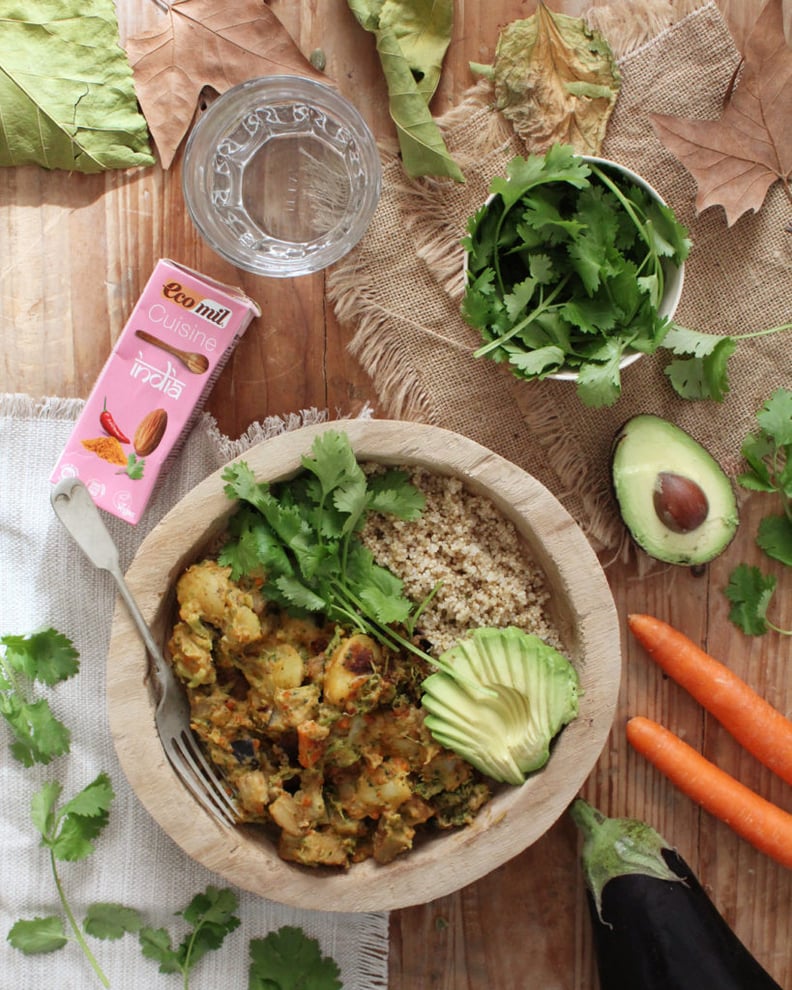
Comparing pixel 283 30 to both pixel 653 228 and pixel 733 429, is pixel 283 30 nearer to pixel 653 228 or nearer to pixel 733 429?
pixel 653 228

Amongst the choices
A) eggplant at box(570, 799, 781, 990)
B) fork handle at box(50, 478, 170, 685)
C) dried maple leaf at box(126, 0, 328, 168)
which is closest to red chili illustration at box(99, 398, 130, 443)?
fork handle at box(50, 478, 170, 685)

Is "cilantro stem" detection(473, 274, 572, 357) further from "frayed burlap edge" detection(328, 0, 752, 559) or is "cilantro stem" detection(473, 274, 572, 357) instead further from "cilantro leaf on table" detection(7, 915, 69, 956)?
"cilantro leaf on table" detection(7, 915, 69, 956)

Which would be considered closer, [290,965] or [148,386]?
[148,386]

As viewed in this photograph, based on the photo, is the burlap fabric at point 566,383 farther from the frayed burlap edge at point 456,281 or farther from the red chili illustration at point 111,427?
the red chili illustration at point 111,427

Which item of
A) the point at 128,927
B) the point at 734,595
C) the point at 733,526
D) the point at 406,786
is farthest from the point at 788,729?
the point at 128,927

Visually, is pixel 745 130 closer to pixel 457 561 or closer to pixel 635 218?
pixel 635 218

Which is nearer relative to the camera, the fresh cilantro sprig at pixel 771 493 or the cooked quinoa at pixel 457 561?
the cooked quinoa at pixel 457 561

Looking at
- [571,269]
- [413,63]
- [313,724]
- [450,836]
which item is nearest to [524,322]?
[571,269]

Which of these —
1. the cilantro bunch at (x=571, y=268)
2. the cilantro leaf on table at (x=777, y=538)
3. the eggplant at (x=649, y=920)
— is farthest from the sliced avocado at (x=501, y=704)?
the cilantro leaf on table at (x=777, y=538)
